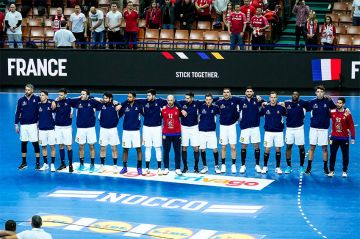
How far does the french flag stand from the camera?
3622 cm

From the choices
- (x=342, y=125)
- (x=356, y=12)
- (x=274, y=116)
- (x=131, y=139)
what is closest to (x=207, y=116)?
(x=274, y=116)

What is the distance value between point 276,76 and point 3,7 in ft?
45.9

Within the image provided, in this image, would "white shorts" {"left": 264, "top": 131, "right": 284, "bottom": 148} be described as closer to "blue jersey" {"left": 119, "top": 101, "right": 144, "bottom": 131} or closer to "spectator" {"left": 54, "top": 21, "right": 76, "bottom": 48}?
"blue jersey" {"left": 119, "top": 101, "right": 144, "bottom": 131}

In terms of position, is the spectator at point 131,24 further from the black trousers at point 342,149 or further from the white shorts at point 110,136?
the black trousers at point 342,149

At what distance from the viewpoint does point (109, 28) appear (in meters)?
37.3

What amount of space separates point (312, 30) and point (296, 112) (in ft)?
40.4

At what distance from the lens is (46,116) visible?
2542 centimetres

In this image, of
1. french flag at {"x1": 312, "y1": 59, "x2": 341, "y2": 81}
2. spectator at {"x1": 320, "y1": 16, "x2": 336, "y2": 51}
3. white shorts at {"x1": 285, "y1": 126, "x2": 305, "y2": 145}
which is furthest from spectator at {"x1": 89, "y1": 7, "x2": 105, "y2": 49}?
white shorts at {"x1": 285, "y1": 126, "x2": 305, "y2": 145}

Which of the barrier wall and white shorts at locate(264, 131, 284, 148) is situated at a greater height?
the barrier wall

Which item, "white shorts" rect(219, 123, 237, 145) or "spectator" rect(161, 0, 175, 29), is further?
"spectator" rect(161, 0, 175, 29)

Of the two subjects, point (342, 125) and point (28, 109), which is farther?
point (28, 109)

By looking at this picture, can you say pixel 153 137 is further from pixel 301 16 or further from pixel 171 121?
pixel 301 16

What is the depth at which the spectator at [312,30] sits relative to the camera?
36312 mm

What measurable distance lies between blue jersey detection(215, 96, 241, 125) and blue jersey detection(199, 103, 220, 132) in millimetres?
207
